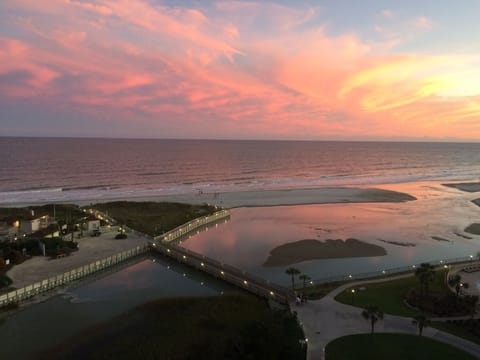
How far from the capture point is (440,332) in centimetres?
2711

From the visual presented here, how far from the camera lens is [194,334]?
27969 millimetres

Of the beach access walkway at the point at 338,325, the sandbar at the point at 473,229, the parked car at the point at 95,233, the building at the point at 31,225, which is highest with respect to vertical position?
the building at the point at 31,225

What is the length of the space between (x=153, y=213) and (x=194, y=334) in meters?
45.7

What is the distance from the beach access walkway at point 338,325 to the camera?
2558 centimetres

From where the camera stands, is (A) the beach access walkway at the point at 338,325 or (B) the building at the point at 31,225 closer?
(A) the beach access walkway at the point at 338,325

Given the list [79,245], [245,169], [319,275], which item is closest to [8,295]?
[79,245]

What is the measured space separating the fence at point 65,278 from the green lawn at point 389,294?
1011 inches

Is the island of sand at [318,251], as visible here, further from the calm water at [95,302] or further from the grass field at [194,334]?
the grass field at [194,334]

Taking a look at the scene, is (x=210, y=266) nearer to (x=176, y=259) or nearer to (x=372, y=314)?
(x=176, y=259)

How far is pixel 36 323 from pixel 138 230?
27104 mm

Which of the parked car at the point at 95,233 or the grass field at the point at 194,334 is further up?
the parked car at the point at 95,233

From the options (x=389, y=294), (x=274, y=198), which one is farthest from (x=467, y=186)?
(x=389, y=294)

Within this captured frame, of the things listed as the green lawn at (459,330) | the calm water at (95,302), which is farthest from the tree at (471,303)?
the calm water at (95,302)

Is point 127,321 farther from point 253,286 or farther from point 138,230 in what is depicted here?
point 138,230
